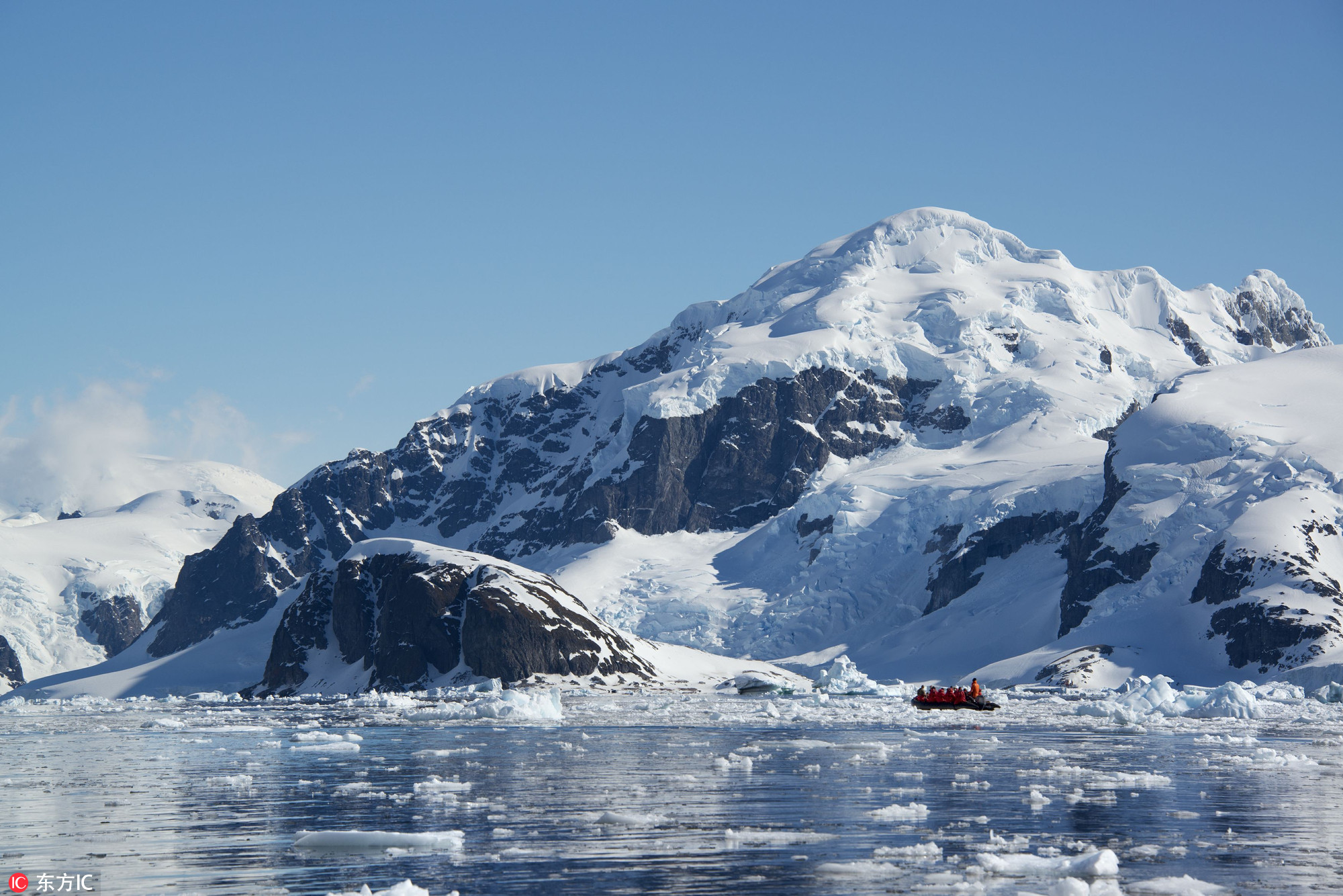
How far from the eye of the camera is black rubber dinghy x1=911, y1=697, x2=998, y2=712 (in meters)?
105

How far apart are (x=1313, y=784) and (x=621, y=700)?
325ft

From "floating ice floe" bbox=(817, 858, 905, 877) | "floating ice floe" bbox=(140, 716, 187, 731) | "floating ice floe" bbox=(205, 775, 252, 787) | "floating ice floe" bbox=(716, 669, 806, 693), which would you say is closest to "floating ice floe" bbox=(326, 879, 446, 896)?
"floating ice floe" bbox=(817, 858, 905, 877)

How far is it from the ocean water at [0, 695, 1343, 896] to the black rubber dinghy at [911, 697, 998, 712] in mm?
20612

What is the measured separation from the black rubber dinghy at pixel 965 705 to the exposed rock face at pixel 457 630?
73.9 meters

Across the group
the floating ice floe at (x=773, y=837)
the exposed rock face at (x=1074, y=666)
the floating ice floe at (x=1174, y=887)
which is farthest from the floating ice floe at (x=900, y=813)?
A: the exposed rock face at (x=1074, y=666)

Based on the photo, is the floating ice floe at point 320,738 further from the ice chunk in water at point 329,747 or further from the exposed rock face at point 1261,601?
the exposed rock face at point 1261,601

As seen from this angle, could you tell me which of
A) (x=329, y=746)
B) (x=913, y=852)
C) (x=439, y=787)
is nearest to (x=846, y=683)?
(x=329, y=746)

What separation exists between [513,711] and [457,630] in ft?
268

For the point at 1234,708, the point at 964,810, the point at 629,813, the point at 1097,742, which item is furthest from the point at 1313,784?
the point at 1234,708

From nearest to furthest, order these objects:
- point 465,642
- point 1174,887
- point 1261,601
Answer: point 1174,887
point 1261,601
point 465,642

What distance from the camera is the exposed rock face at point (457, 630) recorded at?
177875mm

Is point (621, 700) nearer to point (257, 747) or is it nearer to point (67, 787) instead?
point (257, 747)

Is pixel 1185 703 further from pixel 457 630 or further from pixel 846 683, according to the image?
pixel 457 630

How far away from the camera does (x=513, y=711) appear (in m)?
103
